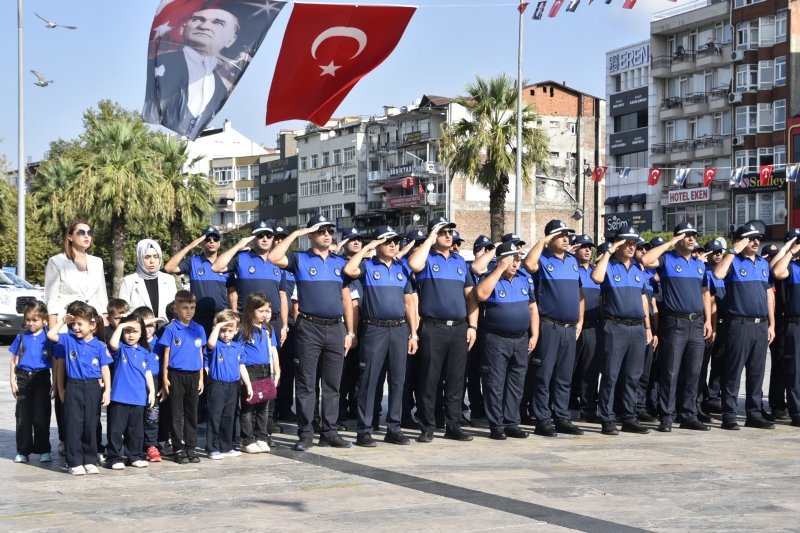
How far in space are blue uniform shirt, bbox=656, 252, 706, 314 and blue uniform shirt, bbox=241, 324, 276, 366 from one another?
14.3 ft

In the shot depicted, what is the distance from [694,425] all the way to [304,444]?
4.36 m

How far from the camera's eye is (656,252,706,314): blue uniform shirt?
13.1 m

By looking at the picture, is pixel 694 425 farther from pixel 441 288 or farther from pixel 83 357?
pixel 83 357

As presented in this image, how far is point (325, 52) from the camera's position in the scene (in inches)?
478

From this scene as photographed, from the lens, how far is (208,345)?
428 inches

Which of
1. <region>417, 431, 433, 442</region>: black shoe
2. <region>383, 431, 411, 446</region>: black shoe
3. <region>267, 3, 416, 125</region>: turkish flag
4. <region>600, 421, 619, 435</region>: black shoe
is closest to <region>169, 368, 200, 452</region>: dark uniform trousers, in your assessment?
<region>383, 431, 411, 446</region>: black shoe

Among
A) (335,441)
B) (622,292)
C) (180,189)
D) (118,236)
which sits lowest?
(335,441)

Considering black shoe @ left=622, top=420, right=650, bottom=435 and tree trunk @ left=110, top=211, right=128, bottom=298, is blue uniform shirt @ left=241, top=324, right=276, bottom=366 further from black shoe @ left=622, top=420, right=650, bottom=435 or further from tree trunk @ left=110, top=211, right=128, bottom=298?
tree trunk @ left=110, top=211, right=128, bottom=298

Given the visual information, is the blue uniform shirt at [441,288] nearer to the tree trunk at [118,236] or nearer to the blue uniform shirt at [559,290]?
the blue uniform shirt at [559,290]

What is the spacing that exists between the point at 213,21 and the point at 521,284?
3.82 m

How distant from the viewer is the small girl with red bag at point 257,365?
11.1 metres

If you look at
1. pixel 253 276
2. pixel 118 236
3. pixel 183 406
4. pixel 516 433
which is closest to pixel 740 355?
pixel 516 433

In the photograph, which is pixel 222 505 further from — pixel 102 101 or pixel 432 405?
pixel 102 101

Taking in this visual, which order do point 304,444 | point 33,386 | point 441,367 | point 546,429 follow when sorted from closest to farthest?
point 33,386
point 304,444
point 441,367
point 546,429
